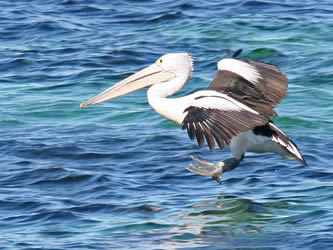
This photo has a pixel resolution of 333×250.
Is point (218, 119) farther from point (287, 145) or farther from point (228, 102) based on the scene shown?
point (287, 145)

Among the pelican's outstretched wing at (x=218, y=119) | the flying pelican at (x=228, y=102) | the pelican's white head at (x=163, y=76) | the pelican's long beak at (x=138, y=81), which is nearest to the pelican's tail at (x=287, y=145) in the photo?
the flying pelican at (x=228, y=102)

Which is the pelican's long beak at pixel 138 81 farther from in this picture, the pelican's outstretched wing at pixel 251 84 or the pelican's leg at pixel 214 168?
the pelican's leg at pixel 214 168

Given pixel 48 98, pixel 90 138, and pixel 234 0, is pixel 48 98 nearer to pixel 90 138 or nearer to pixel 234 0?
pixel 90 138

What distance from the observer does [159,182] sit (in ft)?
26.9

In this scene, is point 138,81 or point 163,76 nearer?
point 163,76

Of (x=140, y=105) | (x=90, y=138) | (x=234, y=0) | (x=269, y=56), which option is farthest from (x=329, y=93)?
(x=234, y=0)

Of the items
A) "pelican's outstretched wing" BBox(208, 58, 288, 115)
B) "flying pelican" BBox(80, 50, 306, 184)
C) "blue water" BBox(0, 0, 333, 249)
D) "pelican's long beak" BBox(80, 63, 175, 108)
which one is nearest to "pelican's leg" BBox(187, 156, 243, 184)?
"flying pelican" BBox(80, 50, 306, 184)

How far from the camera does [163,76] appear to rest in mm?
8414

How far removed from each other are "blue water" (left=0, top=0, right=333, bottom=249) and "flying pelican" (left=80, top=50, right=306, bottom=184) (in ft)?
1.35

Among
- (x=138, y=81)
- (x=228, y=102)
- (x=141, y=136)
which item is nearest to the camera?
(x=228, y=102)

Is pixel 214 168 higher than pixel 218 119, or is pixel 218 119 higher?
pixel 218 119

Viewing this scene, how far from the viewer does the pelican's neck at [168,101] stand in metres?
7.63

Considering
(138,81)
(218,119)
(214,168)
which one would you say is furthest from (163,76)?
(218,119)

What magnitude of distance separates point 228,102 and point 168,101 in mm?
1032
